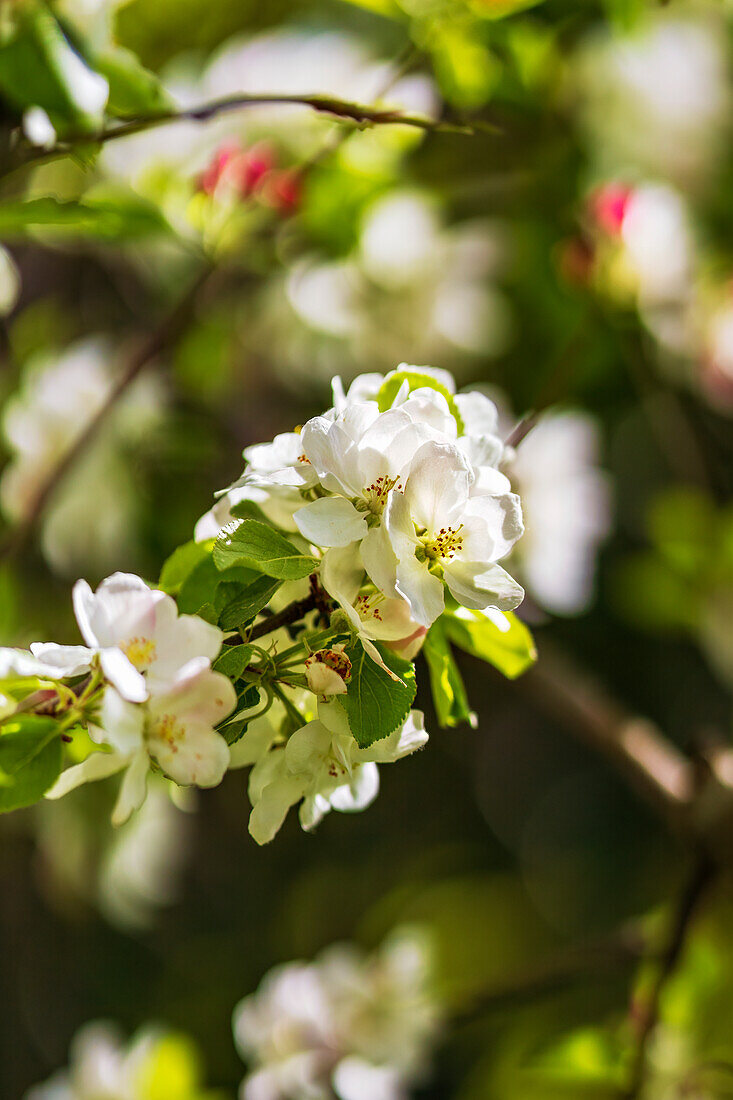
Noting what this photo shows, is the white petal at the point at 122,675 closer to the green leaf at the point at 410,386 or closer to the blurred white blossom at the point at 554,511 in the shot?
the green leaf at the point at 410,386

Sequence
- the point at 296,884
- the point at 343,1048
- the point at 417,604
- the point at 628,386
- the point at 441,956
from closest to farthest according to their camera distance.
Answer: the point at 417,604 < the point at 343,1048 < the point at 628,386 < the point at 441,956 < the point at 296,884

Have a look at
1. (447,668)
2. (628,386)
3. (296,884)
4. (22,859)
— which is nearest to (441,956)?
(296,884)

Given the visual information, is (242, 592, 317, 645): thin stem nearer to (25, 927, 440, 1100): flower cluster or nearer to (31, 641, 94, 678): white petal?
(31, 641, 94, 678): white petal

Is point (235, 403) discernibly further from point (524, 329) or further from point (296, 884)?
point (296, 884)

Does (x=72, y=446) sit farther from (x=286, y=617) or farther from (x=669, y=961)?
(x=669, y=961)

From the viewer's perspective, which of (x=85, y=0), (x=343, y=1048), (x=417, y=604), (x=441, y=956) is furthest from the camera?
(x=441, y=956)

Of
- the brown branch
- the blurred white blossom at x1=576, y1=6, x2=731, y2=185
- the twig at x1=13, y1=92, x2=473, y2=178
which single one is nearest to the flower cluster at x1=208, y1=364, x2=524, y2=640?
the twig at x1=13, y1=92, x2=473, y2=178
